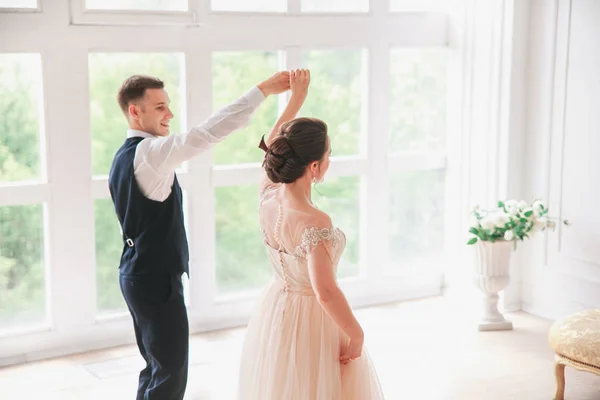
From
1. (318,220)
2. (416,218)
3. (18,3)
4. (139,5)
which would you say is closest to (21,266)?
(18,3)

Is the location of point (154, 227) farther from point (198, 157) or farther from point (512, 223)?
point (512, 223)

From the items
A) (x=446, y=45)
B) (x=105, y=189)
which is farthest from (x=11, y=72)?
(x=446, y=45)

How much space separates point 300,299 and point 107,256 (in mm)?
1920

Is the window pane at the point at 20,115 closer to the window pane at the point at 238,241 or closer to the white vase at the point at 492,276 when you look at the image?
the window pane at the point at 238,241

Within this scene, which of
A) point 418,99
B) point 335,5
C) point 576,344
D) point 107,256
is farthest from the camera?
point 418,99

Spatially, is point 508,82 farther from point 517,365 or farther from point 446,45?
point 517,365

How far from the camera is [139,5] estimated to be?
4457 mm

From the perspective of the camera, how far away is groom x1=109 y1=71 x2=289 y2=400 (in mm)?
3143

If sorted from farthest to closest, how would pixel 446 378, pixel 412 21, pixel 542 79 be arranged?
pixel 412 21, pixel 542 79, pixel 446 378

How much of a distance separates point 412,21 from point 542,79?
2.75 ft

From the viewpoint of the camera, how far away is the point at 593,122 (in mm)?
4688

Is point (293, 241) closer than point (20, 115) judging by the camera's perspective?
Yes

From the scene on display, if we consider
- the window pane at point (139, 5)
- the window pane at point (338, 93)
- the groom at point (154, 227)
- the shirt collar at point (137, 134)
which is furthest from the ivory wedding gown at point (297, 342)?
the window pane at point (338, 93)

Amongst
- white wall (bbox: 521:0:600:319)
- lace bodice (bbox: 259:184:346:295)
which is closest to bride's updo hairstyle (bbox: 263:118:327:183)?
lace bodice (bbox: 259:184:346:295)
